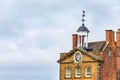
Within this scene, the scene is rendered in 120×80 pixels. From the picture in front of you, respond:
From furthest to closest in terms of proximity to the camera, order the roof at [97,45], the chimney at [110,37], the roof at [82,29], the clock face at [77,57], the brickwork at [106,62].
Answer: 1. the roof at [82,29]
2. the clock face at [77,57]
3. the chimney at [110,37]
4. the roof at [97,45]
5. the brickwork at [106,62]

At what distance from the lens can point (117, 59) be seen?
290ft

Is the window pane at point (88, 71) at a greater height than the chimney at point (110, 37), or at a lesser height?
lesser

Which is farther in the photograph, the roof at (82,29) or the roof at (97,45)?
the roof at (82,29)

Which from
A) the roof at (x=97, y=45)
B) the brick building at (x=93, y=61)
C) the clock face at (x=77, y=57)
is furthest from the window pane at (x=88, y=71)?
the roof at (x=97, y=45)

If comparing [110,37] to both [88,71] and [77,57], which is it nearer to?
[77,57]

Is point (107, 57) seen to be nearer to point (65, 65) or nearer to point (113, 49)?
point (113, 49)

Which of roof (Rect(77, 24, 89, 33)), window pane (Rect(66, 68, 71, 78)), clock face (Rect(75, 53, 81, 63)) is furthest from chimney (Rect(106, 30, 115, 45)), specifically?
window pane (Rect(66, 68, 71, 78))

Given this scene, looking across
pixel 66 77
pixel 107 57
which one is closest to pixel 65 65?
pixel 66 77

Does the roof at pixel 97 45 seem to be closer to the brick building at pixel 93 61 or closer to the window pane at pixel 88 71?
the brick building at pixel 93 61

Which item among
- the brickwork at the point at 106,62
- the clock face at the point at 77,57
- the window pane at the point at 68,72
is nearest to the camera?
the brickwork at the point at 106,62

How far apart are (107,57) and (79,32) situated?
23.4ft

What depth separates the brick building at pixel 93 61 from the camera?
85.6 meters

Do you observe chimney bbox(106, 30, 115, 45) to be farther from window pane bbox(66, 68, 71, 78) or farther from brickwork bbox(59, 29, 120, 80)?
window pane bbox(66, 68, 71, 78)

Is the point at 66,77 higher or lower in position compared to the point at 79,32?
lower
